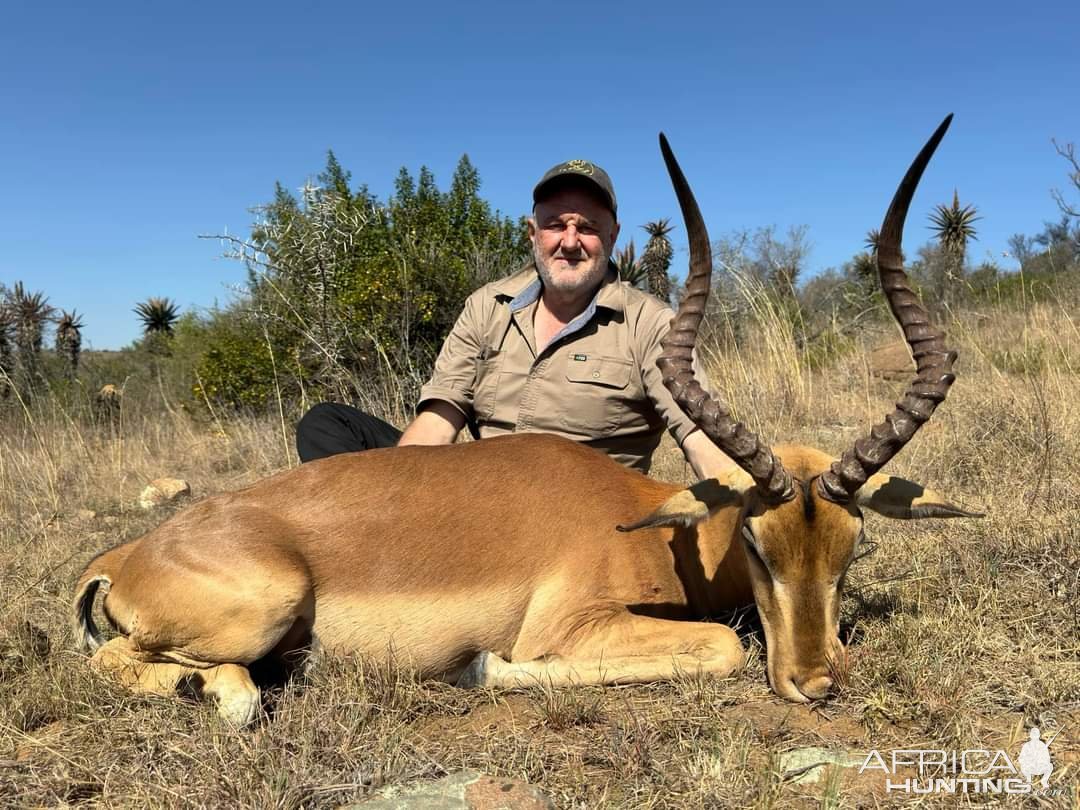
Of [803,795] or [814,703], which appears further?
[814,703]

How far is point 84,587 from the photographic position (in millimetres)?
3430

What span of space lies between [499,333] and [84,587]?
9.33 feet

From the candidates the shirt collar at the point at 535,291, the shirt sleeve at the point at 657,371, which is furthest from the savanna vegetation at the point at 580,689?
the shirt collar at the point at 535,291

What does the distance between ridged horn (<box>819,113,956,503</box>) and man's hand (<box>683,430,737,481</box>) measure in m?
0.98

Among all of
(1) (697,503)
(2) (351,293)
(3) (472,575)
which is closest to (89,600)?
(3) (472,575)

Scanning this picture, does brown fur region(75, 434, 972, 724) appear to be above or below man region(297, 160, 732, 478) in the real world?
below

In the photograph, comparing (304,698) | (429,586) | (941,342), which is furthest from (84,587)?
(941,342)

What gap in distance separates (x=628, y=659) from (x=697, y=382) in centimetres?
121

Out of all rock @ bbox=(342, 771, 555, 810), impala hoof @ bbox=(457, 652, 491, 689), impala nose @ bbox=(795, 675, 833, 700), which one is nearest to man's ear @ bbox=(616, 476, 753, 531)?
impala nose @ bbox=(795, 675, 833, 700)

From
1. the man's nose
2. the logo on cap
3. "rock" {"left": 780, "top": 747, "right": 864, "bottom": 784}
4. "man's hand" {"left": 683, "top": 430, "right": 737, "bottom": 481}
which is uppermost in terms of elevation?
the logo on cap

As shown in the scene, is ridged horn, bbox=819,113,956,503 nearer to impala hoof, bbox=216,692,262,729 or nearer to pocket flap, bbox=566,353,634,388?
pocket flap, bbox=566,353,634,388

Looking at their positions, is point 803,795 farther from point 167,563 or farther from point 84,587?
point 84,587

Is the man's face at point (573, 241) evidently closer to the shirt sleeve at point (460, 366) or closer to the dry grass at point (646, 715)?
the shirt sleeve at point (460, 366)

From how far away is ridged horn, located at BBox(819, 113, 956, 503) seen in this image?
3027mm
